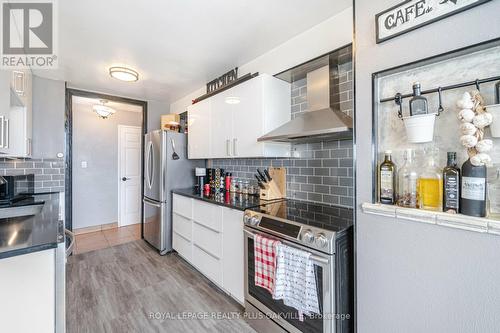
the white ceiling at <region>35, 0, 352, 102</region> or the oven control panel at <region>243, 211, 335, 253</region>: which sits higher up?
the white ceiling at <region>35, 0, 352, 102</region>

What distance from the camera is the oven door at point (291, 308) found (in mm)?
1261

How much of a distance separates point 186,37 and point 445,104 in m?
1.94

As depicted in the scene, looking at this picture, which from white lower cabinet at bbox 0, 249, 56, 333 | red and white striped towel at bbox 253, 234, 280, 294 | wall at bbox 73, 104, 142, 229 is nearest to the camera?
white lower cabinet at bbox 0, 249, 56, 333

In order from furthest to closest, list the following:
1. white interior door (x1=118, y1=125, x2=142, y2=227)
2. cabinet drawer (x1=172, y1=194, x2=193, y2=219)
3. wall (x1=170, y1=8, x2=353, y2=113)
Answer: white interior door (x1=118, y1=125, x2=142, y2=227)
cabinet drawer (x1=172, y1=194, x2=193, y2=219)
wall (x1=170, y1=8, x2=353, y2=113)

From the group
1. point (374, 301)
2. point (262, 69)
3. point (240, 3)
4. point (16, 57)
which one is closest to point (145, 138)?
point (16, 57)

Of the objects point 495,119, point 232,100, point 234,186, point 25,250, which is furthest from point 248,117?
point 25,250

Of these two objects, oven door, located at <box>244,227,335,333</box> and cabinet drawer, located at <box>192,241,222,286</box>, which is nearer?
oven door, located at <box>244,227,335,333</box>

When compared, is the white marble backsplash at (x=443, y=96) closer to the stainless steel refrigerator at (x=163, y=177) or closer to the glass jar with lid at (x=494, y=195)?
the glass jar with lid at (x=494, y=195)

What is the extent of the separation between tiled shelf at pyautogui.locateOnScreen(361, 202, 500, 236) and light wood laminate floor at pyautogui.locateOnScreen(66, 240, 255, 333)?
135cm

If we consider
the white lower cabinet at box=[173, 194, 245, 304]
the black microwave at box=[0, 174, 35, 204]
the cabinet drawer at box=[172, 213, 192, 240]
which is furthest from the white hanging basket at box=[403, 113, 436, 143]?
the black microwave at box=[0, 174, 35, 204]

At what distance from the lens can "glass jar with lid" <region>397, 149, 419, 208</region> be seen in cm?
113

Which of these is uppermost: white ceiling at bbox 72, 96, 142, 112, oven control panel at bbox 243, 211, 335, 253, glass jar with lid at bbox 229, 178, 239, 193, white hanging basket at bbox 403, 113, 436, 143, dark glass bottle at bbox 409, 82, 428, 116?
white ceiling at bbox 72, 96, 142, 112

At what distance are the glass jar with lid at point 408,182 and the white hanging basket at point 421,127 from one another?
0.41 feet

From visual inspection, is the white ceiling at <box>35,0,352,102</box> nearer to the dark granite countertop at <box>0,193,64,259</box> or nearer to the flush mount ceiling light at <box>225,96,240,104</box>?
the flush mount ceiling light at <box>225,96,240,104</box>
